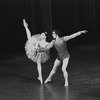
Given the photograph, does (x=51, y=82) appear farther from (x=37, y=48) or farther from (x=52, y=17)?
(x=52, y=17)

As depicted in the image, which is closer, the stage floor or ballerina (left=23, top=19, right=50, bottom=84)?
the stage floor

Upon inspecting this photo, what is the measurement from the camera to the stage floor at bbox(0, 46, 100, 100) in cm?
782

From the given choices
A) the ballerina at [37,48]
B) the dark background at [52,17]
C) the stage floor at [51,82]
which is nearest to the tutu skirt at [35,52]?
the ballerina at [37,48]

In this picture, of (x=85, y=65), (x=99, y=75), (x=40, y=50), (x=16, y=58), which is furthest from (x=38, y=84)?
(x=16, y=58)

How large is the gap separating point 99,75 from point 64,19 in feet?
77.3

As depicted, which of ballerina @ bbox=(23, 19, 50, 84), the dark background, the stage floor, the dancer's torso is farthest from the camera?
the dark background

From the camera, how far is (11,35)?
2695 cm

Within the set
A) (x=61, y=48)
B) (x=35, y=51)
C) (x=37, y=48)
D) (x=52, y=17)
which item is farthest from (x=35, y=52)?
(x=52, y=17)

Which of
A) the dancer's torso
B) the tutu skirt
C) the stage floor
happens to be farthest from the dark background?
the dancer's torso

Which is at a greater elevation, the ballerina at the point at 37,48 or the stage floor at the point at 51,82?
the ballerina at the point at 37,48

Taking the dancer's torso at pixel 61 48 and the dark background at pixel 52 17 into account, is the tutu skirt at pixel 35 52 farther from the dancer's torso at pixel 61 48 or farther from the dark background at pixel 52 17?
the dark background at pixel 52 17

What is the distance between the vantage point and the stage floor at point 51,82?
782cm

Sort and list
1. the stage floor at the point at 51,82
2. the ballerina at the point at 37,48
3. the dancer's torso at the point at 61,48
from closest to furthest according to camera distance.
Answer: the stage floor at the point at 51,82
the dancer's torso at the point at 61,48
the ballerina at the point at 37,48

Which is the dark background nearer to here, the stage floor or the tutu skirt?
the stage floor
